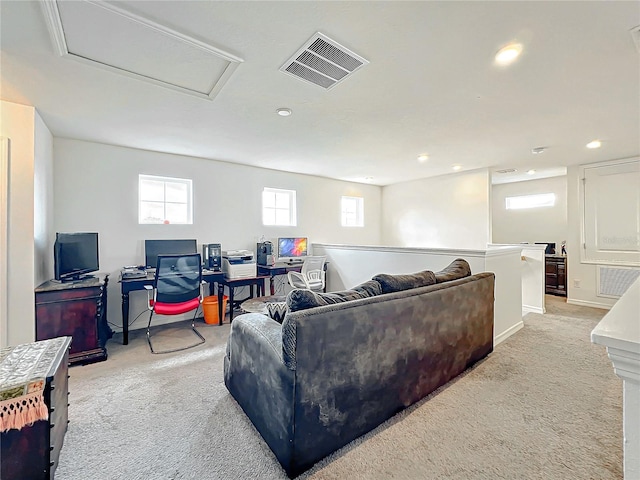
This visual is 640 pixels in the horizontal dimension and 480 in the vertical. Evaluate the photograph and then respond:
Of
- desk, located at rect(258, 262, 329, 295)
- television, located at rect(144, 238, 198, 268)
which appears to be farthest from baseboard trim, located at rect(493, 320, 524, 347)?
television, located at rect(144, 238, 198, 268)

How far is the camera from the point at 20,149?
8.54ft

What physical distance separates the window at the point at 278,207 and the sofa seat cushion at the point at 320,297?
11.5ft

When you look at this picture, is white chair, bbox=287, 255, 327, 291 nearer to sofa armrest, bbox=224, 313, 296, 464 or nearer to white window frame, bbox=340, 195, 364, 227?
white window frame, bbox=340, 195, 364, 227

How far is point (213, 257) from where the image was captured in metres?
4.25

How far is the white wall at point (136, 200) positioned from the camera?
3.55m

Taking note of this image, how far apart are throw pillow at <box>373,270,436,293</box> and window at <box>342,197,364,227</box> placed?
170 inches

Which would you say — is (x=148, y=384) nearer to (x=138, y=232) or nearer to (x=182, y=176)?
(x=138, y=232)

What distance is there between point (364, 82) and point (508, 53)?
96cm

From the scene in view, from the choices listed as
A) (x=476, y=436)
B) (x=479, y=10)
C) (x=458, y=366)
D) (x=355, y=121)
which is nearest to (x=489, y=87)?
(x=479, y=10)

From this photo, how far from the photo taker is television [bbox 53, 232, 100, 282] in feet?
9.50

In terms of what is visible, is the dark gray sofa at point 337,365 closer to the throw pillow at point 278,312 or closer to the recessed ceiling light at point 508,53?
the throw pillow at point 278,312

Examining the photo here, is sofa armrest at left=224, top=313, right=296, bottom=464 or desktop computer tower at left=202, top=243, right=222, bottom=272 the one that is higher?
desktop computer tower at left=202, top=243, right=222, bottom=272

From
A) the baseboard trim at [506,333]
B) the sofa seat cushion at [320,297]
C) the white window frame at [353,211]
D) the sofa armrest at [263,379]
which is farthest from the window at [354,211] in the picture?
the sofa armrest at [263,379]

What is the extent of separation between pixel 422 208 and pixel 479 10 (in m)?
4.87
